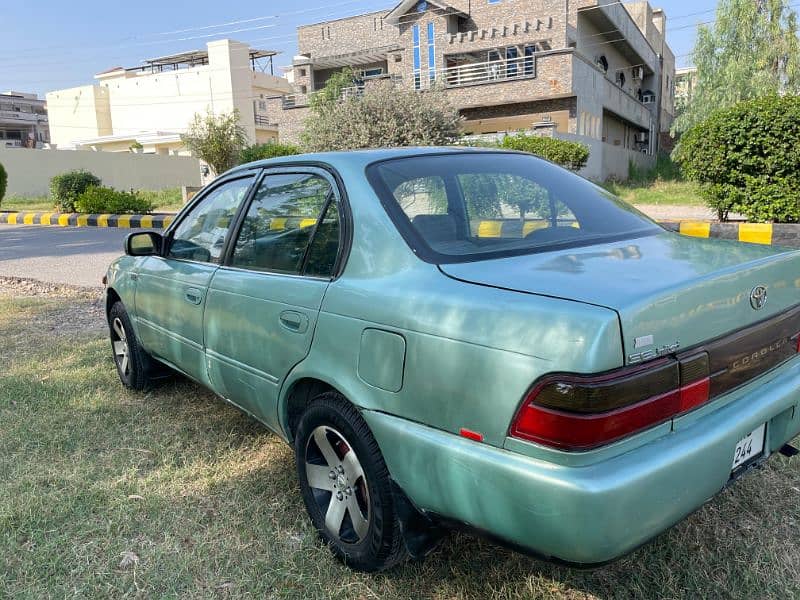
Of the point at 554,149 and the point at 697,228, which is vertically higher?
the point at 554,149

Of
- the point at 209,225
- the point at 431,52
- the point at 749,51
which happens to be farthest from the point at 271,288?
the point at 431,52

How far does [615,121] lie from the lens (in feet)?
120

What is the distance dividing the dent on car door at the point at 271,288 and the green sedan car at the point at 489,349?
0.04 ft

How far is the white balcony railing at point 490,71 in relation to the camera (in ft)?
89.5

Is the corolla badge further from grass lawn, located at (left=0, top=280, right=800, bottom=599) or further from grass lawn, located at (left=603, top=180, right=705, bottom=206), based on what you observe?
grass lawn, located at (left=603, top=180, right=705, bottom=206)

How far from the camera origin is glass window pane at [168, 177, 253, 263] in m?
3.25

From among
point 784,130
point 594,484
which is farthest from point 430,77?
point 594,484

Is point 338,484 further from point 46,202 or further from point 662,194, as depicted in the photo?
point 46,202

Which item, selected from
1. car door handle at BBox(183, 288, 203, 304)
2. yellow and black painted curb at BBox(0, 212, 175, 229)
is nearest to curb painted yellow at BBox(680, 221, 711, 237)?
car door handle at BBox(183, 288, 203, 304)

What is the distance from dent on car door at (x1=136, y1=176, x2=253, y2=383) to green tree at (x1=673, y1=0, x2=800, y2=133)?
27.3 metres

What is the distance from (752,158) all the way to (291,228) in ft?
27.2

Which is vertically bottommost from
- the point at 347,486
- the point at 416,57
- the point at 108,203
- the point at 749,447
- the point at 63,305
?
the point at 63,305

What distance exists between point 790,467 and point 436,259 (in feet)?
7.22

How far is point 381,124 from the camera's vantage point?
1409 cm
